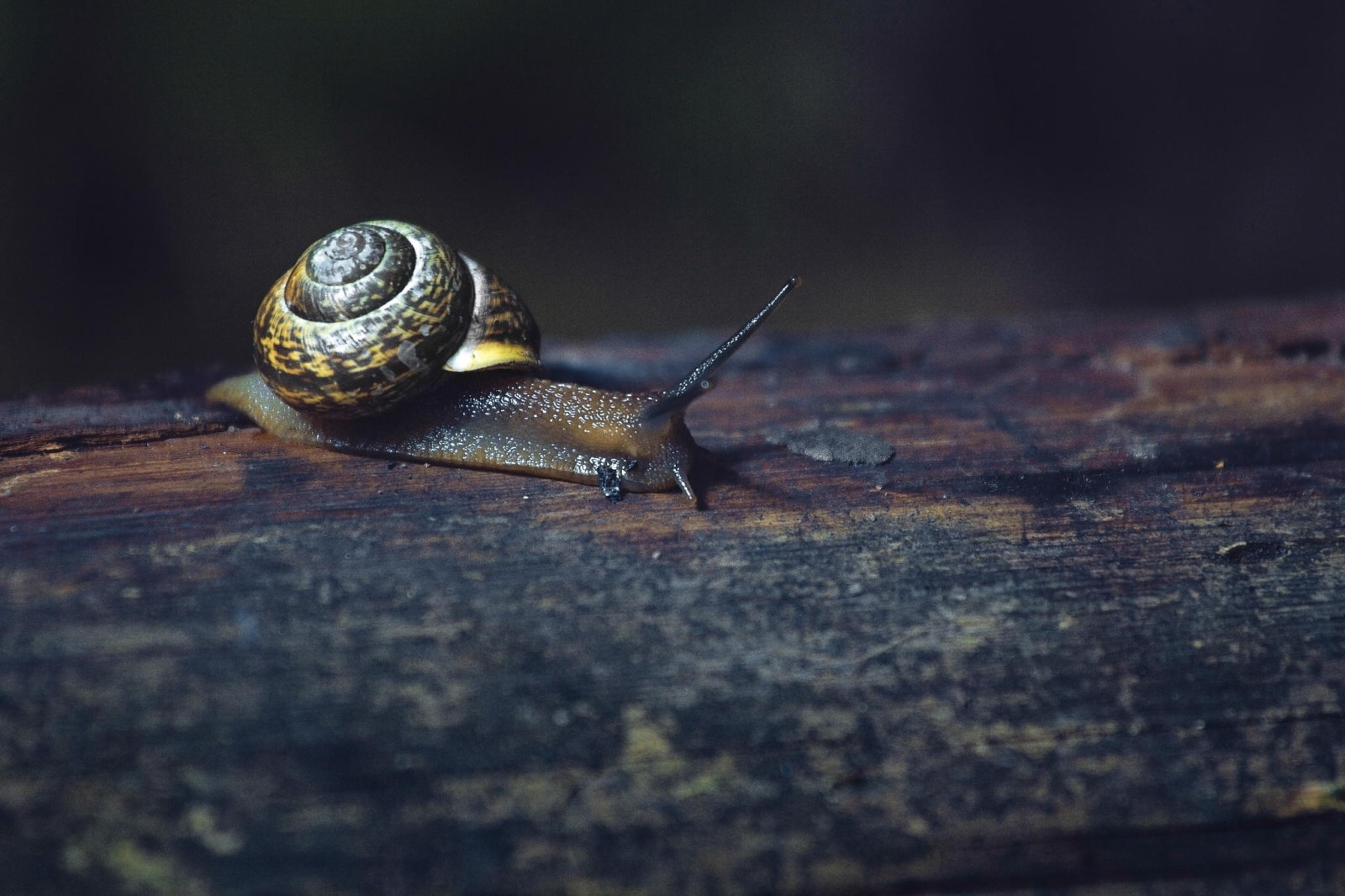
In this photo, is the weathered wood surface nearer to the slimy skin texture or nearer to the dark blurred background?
the slimy skin texture

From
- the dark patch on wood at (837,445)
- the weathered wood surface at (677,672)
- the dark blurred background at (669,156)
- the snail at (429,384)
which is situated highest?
the dark blurred background at (669,156)

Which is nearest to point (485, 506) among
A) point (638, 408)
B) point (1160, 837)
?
point (638, 408)

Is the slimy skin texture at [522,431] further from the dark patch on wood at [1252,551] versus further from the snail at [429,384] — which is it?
the dark patch on wood at [1252,551]

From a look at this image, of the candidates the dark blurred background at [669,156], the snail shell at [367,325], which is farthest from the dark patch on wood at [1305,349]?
the snail shell at [367,325]

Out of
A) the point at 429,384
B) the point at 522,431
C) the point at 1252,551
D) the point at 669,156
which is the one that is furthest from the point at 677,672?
the point at 669,156

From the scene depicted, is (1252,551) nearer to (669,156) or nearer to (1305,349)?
(1305,349)

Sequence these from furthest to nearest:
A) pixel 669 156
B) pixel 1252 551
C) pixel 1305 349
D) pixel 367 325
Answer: pixel 669 156 < pixel 1305 349 < pixel 367 325 < pixel 1252 551
